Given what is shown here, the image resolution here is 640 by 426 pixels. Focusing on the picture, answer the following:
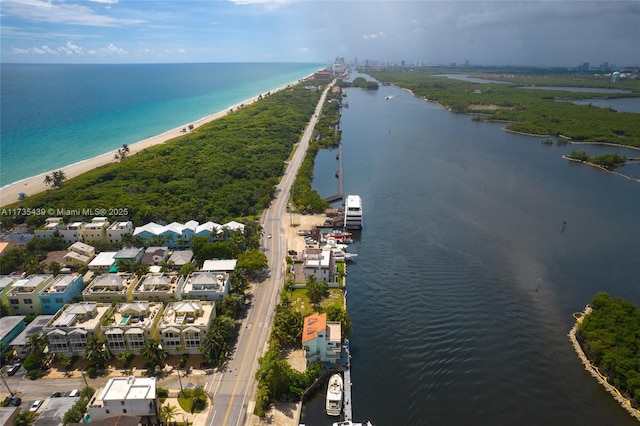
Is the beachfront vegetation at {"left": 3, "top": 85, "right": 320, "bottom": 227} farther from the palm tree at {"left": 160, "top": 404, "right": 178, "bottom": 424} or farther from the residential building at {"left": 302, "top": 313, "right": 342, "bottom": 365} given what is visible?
the palm tree at {"left": 160, "top": 404, "right": 178, "bottom": 424}

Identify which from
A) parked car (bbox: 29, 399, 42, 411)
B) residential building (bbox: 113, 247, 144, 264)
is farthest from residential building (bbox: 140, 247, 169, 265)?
parked car (bbox: 29, 399, 42, 411)

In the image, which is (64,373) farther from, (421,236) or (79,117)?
(79,117)

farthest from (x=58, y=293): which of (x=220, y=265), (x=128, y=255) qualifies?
(x=220, y=265)

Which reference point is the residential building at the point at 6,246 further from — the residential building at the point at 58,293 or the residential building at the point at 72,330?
the residential building at the point at 72,330

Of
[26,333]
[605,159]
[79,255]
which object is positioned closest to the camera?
[26,333]

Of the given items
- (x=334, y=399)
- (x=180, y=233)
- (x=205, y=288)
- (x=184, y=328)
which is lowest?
(x=334, y=399)

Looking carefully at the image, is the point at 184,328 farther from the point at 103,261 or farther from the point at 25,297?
the point at 103,261

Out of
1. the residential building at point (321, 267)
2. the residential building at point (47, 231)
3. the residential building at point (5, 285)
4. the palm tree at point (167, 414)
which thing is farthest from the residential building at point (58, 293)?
the residential building at point (321, 267)
